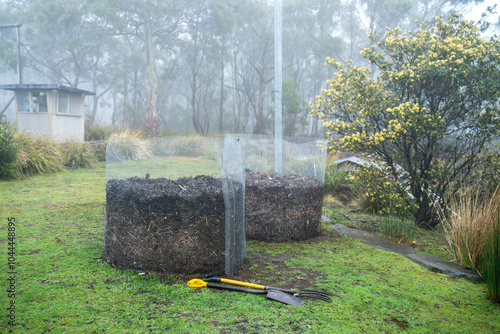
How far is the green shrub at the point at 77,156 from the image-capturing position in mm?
10422

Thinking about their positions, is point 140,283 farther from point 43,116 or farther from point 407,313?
point 43,116

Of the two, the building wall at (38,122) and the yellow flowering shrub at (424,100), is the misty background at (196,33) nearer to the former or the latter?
the building wall at (38,122)

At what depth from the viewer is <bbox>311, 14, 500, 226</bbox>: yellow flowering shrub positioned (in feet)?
15.1

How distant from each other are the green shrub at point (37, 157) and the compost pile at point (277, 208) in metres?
6.29

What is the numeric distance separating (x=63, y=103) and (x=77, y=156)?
15.9 feet

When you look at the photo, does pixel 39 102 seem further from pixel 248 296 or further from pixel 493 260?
pixel 493 260

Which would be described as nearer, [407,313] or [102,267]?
[407,313]

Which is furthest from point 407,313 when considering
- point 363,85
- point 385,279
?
point 363,85

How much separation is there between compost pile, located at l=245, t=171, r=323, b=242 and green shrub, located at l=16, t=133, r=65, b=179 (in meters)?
6.29

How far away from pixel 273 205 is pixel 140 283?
1.81 m

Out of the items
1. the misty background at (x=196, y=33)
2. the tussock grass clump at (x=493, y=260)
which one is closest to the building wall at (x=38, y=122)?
the misty background at (x=196, y=33)

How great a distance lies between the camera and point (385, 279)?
10.2ft

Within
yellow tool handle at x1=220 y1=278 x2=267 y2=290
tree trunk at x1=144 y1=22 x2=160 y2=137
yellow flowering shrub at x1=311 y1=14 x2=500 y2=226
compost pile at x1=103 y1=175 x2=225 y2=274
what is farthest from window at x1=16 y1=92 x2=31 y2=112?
yellow tool handle at x1=220 y1=278 x2=267 y2=290

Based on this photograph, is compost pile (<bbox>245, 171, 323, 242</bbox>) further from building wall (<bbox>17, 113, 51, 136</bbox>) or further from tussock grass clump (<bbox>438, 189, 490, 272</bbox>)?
building wall (<bbox>17, 113, 51, 136</bbox>)
